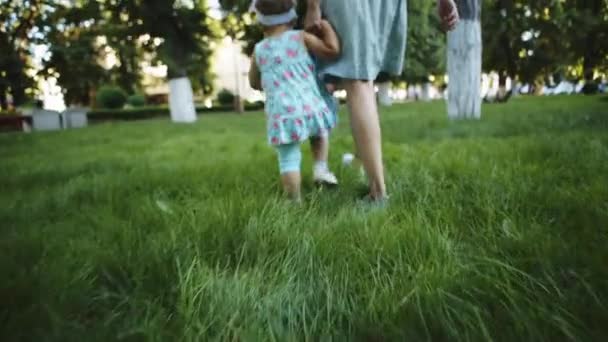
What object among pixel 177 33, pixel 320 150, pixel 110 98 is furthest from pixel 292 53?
pixel 110 98

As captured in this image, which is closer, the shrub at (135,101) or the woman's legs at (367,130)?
the woman's legs at (367,130)

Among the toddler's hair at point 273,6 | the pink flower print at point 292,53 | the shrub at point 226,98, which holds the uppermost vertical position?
the shrub at point 226,98

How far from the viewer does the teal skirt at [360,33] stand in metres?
2.15

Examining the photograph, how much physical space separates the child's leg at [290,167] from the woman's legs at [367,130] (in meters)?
0.32

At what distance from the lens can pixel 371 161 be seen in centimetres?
220

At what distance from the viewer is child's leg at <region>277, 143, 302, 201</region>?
227 cm

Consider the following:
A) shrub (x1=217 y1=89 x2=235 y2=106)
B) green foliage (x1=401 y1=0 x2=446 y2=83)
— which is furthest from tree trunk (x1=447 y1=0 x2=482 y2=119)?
shrub (x1=217 y1=89 x2=235 y2=106)

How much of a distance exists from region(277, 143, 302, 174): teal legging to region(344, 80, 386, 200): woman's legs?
31 cm

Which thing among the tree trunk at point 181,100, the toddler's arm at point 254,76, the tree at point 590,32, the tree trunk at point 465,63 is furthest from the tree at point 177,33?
the tree at point 590,32

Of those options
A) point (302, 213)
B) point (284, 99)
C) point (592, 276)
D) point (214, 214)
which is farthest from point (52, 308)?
point (284, 99)

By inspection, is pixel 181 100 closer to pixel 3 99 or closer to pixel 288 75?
pixel 288 75

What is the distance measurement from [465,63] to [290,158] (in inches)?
264

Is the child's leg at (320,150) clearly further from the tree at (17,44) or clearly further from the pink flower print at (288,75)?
the tree at (17,44)

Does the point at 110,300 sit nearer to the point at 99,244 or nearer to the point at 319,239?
the point at 99,244
